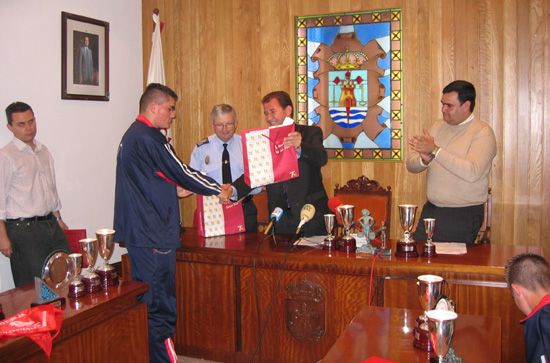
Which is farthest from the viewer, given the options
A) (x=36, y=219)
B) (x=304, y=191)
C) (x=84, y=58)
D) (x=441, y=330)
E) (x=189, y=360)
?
(x=84, y=58)

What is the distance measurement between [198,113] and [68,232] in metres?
2.15

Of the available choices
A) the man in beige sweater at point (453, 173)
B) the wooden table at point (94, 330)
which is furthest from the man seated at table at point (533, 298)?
the wooden table at point (94, 330)

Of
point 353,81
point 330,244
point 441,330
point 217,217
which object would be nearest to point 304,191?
point 330,244

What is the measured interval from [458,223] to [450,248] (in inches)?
17.8

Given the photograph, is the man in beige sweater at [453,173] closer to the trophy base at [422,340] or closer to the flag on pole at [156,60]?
the trophy base at [422,340]

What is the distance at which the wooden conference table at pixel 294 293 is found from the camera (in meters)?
2.90

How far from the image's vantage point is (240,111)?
5758 mm

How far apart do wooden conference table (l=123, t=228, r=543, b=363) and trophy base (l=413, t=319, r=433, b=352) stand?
0.96 m

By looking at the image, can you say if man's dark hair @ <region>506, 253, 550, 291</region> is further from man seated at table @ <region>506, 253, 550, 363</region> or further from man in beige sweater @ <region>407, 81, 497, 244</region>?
man in beige sweater @ <region>407, 81, 497, 244</region>

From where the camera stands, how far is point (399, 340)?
6.77 ft

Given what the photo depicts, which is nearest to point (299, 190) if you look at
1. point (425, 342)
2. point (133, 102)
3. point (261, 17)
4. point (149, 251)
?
point (149, 251)

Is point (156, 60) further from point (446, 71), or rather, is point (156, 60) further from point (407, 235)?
point (407, 235)

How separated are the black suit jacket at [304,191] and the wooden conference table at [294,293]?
22 cm

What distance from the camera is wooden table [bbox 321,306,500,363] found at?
1921 millimetres
